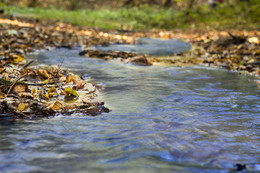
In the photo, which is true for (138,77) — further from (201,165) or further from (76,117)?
(201,165)

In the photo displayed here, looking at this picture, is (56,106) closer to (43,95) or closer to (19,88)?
(43,95)

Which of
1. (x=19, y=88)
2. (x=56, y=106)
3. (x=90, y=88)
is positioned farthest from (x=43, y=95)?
(x=90, y=88)

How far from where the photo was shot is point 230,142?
2127 mm

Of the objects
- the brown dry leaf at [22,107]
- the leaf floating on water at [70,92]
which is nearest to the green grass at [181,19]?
the leaf floating on water at [70,92]

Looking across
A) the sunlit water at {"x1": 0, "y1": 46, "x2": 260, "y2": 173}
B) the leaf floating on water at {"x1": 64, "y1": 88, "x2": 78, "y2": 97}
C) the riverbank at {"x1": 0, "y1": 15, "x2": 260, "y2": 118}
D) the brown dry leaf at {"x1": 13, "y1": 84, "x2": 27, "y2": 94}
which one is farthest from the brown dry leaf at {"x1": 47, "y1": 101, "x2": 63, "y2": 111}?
the brown dry leaf at {"x1": 13, "y1": 84, "x2": 27, "y2": 94}

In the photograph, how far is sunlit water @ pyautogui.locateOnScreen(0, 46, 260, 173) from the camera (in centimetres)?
176

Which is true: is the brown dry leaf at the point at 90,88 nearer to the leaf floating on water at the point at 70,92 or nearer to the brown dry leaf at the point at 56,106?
the leaf floating on water at the point at 70,92

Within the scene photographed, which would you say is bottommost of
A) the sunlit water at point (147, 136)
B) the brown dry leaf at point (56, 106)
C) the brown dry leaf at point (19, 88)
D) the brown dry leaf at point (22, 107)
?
the sunlit water at point (147, 136)

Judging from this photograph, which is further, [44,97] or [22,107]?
[44,97]

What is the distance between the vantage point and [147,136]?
2.19 m

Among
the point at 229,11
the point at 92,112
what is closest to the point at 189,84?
the point at 92,112

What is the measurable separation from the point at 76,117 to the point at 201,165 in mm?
1166

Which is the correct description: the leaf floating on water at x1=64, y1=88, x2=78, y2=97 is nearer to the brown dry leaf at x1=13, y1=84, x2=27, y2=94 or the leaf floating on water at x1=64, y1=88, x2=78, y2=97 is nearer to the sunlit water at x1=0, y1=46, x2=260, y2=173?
the sunlit water at x1=0, y1=46, x2=260, y2=173

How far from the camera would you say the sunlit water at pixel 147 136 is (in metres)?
1.76
